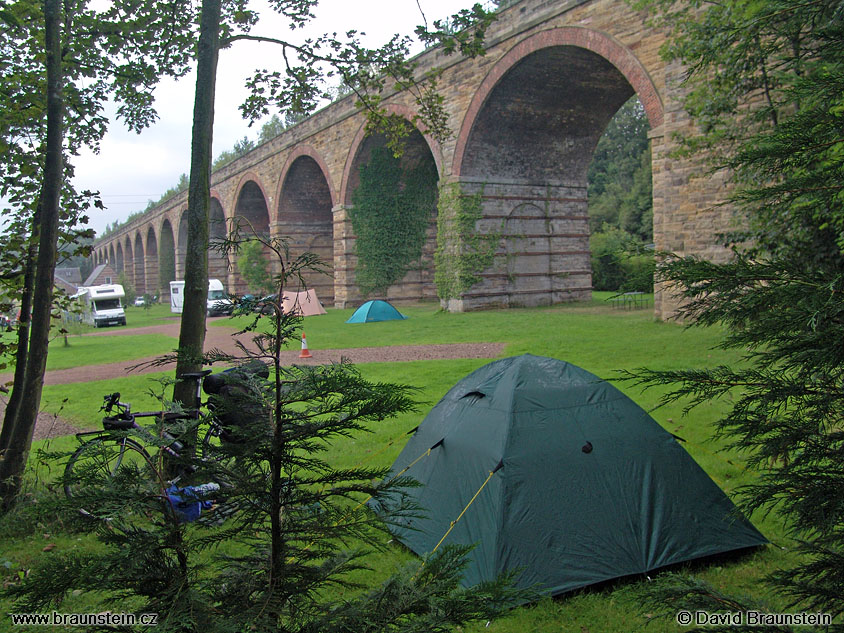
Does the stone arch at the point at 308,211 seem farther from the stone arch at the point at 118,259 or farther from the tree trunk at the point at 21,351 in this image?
the stone arch at the point at 118,259

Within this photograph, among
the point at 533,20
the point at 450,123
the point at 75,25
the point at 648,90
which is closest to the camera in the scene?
the point at 75,25

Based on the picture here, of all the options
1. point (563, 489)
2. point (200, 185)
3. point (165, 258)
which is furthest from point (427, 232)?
point (165, 258)

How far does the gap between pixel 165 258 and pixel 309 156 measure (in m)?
36.8

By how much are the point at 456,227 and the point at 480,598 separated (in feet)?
63.9

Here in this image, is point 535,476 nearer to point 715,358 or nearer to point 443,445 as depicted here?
point 443,445

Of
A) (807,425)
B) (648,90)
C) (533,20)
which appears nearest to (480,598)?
(807,425)

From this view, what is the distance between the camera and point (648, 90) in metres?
14.3

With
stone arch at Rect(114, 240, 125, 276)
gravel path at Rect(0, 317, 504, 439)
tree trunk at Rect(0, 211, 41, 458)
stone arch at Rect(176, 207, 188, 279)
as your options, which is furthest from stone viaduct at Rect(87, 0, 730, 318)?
stone arch at Rect(114, 240, 125, 276)

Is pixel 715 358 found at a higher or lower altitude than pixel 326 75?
lower

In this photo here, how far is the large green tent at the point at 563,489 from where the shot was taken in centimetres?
387

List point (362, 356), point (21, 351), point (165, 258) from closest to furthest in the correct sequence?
1. point (21, 351)
2. point (362, 356)
3. point (165, 258)

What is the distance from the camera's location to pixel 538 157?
21.4 meters

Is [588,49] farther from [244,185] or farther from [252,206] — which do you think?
[252,206]

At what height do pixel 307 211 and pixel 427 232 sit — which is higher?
pixel 307 211
